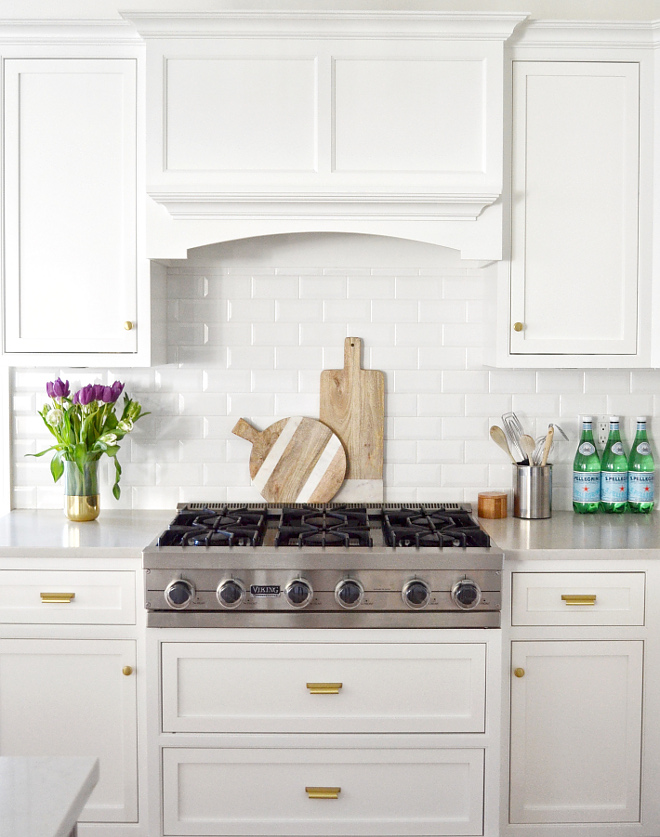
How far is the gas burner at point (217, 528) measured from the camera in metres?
2.52

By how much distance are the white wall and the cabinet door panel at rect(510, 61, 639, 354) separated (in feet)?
1.16

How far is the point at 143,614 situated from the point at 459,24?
201 centimetres

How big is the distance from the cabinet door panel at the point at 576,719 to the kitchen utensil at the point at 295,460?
36.1 inches

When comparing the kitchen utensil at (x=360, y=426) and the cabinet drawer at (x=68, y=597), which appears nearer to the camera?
the cabinet drawer at (x=68, y=597)

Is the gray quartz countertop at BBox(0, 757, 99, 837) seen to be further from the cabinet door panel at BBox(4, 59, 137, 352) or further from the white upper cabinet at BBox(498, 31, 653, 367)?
the white upper cabinet at BBox(498, 31, 653, 367)

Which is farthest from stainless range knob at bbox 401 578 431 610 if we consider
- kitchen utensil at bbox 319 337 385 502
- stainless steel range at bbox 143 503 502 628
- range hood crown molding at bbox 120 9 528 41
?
range hood crown molding at bbox 120 9 528 41

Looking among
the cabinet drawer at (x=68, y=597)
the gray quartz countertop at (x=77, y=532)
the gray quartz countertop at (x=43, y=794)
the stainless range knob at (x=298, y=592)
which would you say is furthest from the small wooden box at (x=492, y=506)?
the gray quartz countertop at (x=43, y=794)

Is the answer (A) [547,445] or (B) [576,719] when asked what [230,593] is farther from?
(A) [547,445]

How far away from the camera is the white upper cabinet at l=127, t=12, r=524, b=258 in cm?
260

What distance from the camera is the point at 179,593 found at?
2.42 m

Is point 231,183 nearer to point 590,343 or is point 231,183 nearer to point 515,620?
point 590,343

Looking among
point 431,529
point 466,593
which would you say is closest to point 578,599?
point 466,593

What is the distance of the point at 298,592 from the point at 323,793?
60cm

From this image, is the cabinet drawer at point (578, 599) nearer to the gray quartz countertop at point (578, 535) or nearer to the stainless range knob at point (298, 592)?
the gray quartz countertop at point (578, 535)
